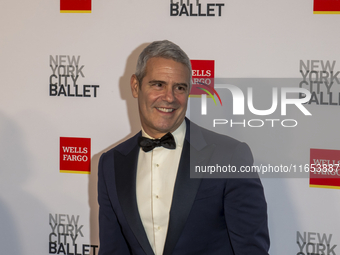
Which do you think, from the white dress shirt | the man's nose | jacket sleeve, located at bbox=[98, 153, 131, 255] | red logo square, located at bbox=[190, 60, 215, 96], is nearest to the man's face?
the man's nose

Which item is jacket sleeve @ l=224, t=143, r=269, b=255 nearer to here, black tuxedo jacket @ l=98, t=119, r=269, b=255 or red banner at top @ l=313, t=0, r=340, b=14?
black tuxedo jacket @ l=98, t=119, r=269, b=255

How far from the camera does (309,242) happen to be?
7.62 feet

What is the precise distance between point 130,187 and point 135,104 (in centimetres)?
90

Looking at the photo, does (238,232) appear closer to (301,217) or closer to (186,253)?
(186,253)

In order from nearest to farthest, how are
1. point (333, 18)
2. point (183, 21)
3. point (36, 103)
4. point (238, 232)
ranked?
1. point (238, 232)
2. point (333, 18)
3. point (183, 21)
4. point (36, 103)

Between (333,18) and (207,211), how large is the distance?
146 centimetres

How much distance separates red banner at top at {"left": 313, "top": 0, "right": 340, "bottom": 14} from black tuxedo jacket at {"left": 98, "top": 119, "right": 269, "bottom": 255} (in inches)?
44.4

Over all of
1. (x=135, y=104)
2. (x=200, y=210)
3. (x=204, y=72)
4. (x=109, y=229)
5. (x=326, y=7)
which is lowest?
(x=109, y=229)

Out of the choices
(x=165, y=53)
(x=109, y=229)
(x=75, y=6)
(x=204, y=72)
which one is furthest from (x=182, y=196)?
(x=75, y=6)

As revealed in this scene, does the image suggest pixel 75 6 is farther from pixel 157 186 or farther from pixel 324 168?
pixel 324 168

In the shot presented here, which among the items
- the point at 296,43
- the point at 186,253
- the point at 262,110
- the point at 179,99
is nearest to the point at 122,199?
the point at 186,253

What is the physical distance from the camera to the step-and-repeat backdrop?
7.48 feet

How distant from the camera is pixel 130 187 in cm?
173

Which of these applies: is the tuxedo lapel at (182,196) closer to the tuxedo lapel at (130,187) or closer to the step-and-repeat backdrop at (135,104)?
the tuxedo lapel at (130,187)
